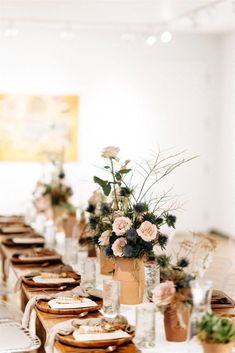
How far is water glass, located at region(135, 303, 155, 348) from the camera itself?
2.69 meters

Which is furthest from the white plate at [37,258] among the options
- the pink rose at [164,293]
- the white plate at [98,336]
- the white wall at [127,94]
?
the white wall at [127,94]

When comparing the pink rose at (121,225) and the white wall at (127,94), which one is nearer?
the pink rose at (121,225)

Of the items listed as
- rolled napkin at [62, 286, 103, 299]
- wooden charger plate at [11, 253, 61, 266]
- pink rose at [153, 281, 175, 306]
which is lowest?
rolled napkin at [62, 286, 103, 299]

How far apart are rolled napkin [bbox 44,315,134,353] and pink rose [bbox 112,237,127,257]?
16.9 inches

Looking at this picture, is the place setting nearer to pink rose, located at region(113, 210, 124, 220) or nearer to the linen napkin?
the linen napkin

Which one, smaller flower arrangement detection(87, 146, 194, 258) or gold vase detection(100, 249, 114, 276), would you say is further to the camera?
gold vase detection(100, 249, 114, 276)

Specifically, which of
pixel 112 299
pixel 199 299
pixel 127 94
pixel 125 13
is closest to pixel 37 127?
pixel 127 94

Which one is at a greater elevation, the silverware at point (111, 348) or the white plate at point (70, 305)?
the white plate at point (70, 305)

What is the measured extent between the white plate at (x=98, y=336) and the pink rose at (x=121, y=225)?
24.6 inches

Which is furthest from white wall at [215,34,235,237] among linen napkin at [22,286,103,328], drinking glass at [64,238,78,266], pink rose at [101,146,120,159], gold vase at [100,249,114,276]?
linen napkin at [22,286,103,328]

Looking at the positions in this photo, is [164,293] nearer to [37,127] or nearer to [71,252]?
[71,252]

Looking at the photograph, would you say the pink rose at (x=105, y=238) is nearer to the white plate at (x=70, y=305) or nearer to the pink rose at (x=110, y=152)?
the white plate at (x=70, y=305)

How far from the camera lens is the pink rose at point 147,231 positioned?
326 cm

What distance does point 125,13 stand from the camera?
8758 millimetres
